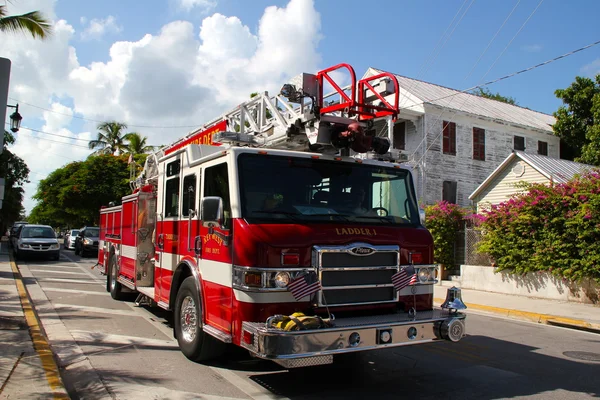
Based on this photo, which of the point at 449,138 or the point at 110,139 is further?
the point at 110,139

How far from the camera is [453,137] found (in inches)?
973

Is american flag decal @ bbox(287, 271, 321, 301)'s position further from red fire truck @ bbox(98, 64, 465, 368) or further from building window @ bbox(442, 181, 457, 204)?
building window @ bbox(442, 181, 457, 204)

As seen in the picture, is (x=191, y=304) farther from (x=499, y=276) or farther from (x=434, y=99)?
(x=434, y=99)

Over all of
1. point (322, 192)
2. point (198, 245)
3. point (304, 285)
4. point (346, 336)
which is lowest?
point (346, 336)

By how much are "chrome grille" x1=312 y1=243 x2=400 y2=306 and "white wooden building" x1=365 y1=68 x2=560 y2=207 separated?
17734 mm

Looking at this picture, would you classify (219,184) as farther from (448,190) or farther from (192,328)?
(448,190)

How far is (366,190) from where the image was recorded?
598cm

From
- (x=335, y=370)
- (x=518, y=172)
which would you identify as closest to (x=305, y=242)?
(x=335, y=370)

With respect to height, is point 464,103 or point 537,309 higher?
point 464,103

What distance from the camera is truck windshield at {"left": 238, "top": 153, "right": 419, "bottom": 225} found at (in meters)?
5.29

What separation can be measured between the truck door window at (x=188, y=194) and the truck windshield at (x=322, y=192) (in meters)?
1.27

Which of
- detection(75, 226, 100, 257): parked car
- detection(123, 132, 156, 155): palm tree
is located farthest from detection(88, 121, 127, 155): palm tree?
detection(75, 226, 100, 257): parked car

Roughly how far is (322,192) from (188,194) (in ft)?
6.29

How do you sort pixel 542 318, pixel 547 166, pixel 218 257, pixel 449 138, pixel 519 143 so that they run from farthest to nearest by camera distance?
pixel 519 143, pixel 449 138, pixel 547 166, pixel 542 318, pixel 218 257
